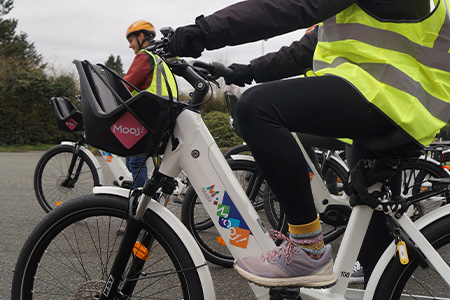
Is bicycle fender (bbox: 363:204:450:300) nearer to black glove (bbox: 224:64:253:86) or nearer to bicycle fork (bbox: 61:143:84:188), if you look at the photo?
black glove (bbox: 224:64:253:86)

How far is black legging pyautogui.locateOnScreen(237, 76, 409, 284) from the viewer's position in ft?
4.54

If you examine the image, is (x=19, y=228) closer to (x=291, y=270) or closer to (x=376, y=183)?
(x=291, y=270)

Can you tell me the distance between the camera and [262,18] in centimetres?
134

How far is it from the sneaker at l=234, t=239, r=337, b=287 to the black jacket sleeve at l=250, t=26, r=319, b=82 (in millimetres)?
1246

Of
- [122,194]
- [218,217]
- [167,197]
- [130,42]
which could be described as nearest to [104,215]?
[122,194]

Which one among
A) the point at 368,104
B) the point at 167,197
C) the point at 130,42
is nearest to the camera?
the point at 368,104

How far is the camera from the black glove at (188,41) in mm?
1392

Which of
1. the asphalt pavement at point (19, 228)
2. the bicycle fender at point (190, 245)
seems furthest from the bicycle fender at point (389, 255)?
the asphalt pavement at point (19, 228)

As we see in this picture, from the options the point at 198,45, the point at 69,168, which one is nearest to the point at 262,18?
the point at 198,45

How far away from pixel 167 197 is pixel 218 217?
279 millimetres

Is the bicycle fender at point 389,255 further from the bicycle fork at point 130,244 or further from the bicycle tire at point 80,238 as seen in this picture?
the bicycle fork at point 130,244

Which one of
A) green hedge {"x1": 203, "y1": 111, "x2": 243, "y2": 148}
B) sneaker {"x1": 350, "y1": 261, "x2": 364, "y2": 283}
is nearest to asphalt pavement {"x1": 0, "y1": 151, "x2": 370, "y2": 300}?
sneaker {"x1": 350, "y1": 261, "x2": 364, "y2": 283}

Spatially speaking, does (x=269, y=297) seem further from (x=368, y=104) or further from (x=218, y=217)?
(x=368, y=104)

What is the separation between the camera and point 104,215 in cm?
173
